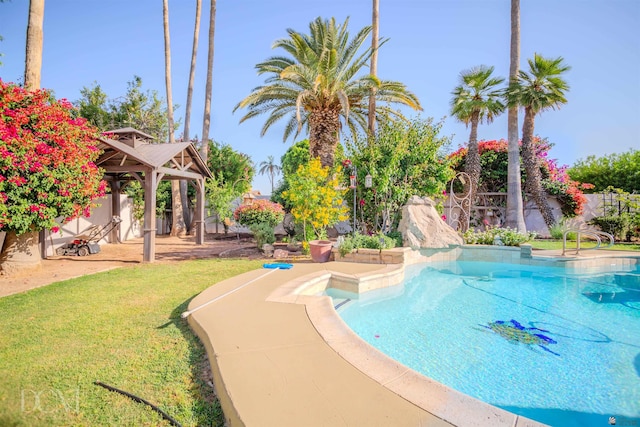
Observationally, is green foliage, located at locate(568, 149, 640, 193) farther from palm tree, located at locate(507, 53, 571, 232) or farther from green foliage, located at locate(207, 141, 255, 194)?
green foliage, located at locate(207, 141, 255, 194)

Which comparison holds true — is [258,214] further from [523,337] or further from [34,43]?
[523,337]

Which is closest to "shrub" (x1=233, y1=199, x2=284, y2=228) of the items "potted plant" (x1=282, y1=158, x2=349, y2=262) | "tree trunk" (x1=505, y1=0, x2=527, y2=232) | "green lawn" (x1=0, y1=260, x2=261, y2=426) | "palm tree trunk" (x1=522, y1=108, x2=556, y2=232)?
"potted plant" (x1=282, y1=158, x2=349, y2=262)

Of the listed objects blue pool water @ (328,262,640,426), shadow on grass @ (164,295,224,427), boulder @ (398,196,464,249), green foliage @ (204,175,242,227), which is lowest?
blue pool water @ (328,262,640,426)

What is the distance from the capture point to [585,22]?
11.5 metres

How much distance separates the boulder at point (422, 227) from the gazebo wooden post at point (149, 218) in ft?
24.9

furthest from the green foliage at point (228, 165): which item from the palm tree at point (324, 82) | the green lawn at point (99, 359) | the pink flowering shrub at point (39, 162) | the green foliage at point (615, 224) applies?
the green foliage at point (615, 224)

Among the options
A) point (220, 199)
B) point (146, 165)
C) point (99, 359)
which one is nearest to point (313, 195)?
point (146, 165)

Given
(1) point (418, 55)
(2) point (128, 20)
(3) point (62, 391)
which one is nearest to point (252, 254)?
(3) point (62, 391)

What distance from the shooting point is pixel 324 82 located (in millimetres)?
11852

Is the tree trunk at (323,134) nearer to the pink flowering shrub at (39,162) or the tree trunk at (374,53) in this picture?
the tree trunk at (374,53)

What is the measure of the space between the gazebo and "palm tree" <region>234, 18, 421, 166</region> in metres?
3.19

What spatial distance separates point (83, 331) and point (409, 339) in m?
4.35

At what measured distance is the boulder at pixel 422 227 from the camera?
9.70 m

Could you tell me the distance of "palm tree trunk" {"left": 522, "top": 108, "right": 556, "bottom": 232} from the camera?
50.0 feet
